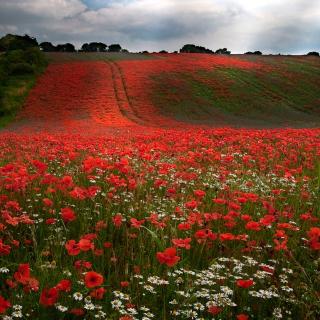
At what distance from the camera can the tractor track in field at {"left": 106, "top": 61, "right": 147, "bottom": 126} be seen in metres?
42.0

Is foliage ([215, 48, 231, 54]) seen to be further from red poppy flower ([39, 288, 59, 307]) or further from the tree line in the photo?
red poppy flower ([39, 288, 59, 307])

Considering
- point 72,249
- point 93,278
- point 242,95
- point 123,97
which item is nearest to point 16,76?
point 123,97

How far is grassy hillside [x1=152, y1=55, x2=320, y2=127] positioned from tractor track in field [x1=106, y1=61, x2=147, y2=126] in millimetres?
3359

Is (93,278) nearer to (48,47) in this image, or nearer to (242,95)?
(242,95)

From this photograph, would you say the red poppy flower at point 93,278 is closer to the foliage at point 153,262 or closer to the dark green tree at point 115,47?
the foliage at point 153,262

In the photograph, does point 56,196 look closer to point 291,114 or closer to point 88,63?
point 291,114

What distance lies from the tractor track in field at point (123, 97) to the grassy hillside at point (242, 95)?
336cm

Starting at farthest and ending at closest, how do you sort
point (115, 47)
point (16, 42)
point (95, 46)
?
point (115, 47) → point (95, 46) → point (16, 42)

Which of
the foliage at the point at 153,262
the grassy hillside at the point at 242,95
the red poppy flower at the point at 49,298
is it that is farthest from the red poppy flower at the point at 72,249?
the grassy hillside at the point at 242,95

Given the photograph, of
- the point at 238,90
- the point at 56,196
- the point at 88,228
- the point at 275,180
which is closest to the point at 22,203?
the point at 56,196

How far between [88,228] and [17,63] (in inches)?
2217

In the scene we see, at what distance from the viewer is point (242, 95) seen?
55.6m

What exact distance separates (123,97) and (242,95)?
15939 millimetres

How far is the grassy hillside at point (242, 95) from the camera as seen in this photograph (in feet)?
151
